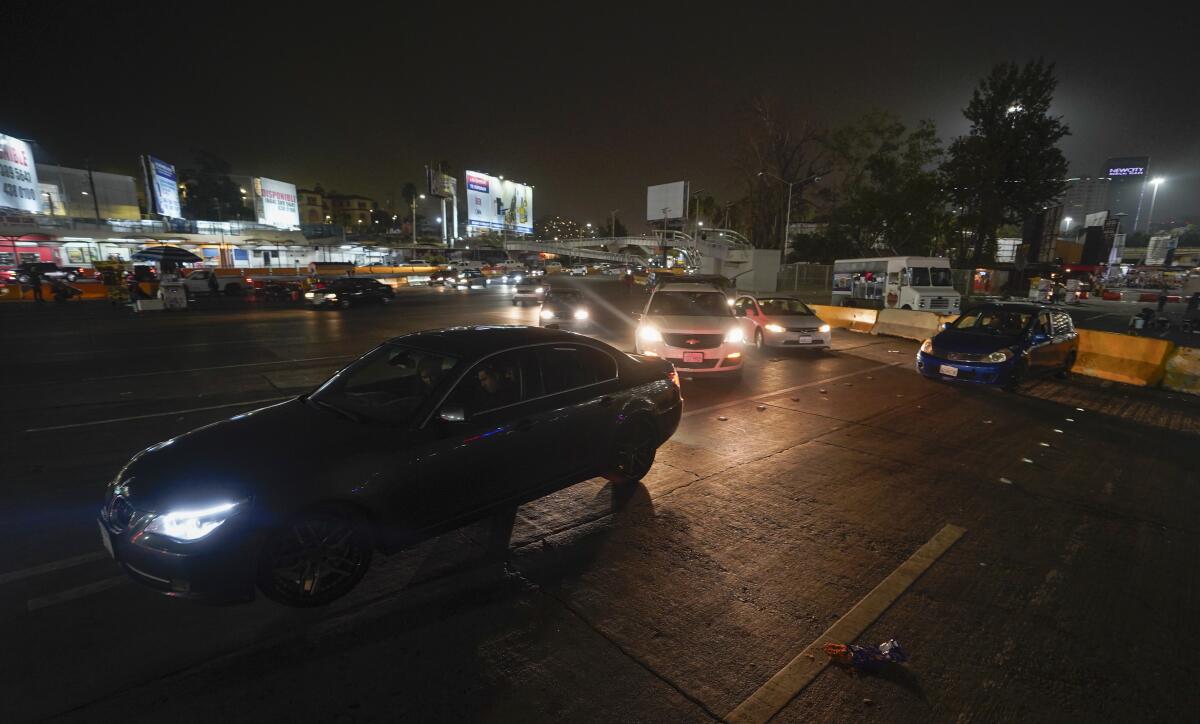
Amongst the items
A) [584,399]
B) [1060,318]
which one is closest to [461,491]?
[584,399]

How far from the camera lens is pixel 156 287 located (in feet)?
80.5

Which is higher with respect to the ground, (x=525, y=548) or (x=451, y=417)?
(x=451, y=417)

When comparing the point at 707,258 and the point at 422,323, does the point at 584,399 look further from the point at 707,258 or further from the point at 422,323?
the point at 707,258

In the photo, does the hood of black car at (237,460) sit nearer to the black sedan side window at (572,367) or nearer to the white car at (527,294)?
the black sedan side window at (572,367)

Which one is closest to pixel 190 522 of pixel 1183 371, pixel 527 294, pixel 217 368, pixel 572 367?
pixel 572 367

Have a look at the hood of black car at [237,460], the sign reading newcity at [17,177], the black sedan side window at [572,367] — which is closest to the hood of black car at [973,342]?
the black sedan side window at [572,367]

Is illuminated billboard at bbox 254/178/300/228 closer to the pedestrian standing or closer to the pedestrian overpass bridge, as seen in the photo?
the pedestrian standing

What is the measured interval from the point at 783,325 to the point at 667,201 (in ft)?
226

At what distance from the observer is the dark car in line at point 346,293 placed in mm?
25562

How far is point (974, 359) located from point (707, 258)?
137 feet

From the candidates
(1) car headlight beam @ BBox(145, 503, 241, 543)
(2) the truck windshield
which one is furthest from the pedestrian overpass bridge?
(1) car headlight beam @ BBox(145, 503, 241, 543)

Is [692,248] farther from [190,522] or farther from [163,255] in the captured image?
[190,522]

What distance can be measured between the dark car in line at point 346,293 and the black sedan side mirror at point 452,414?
2481 cm

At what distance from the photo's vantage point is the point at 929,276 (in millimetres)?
24750
